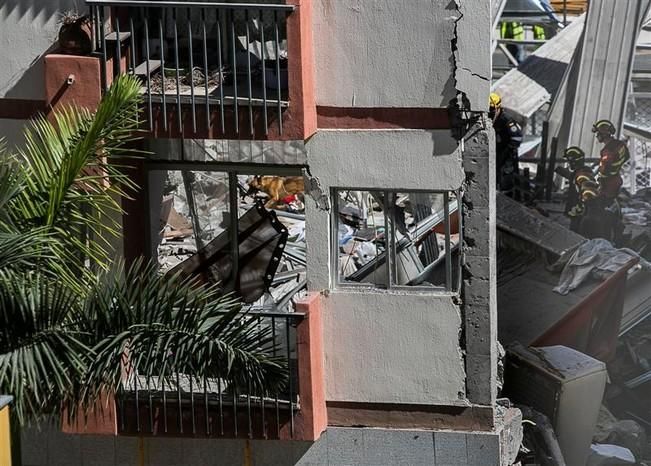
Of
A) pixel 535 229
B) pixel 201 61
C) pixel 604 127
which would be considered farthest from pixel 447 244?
pixel 604 127

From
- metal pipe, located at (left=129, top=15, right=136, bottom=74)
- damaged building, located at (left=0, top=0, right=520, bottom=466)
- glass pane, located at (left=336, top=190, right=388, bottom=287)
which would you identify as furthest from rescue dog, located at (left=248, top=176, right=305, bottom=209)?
metal pipe, located at (left=129, top=15, right=136, bottom=74)

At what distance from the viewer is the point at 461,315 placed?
13273 millimetres

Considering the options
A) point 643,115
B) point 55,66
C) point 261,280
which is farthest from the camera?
point 643,115

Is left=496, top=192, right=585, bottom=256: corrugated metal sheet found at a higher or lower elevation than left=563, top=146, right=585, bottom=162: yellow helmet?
lower

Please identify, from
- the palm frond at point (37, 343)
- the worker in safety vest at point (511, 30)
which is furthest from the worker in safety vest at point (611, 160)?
the worker in safety vest at point (511, 30)

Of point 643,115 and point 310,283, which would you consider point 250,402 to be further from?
point 643,115

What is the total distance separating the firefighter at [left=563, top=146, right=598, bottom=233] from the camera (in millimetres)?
16422

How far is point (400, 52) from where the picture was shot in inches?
505

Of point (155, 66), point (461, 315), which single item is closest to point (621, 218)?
point (461, 315)

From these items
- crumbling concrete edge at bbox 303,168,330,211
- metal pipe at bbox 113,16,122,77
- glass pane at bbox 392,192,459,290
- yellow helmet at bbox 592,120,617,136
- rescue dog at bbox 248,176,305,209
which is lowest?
rescue dog at bbox 248,176,305,209

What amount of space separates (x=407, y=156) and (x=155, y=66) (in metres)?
Answer: 2.51

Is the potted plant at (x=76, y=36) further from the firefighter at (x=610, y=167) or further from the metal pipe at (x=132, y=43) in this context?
the firefighter at (x=610, y=167)

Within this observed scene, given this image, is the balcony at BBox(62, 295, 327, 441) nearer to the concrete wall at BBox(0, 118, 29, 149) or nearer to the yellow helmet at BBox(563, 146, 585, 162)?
the concrete wall at BBox(0, 118, 29, 149)

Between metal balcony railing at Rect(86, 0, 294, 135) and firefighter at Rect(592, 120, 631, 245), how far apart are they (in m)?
4.72
